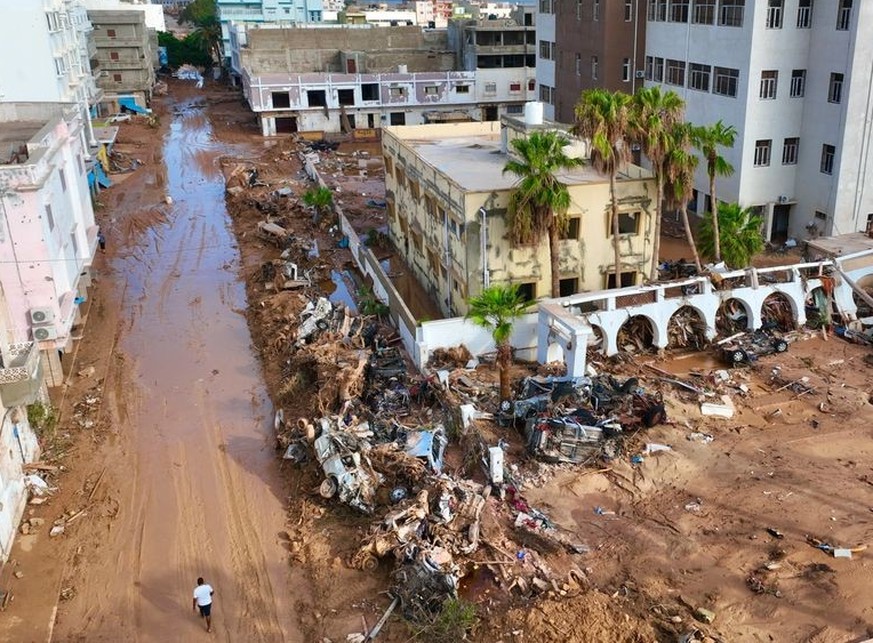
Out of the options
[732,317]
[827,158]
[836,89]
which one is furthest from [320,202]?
[836,89]

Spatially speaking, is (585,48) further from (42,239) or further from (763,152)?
(42,239)

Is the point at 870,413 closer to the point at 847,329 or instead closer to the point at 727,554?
the point at 847,329

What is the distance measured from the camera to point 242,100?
309 feet

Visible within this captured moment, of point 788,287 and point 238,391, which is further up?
point 788,287

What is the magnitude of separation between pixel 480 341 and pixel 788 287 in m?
11.5

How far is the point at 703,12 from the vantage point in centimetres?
3747

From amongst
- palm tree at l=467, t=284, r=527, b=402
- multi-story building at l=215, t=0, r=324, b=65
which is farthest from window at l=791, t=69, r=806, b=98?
multi-story building at l=215, t=0, r=324, b=65

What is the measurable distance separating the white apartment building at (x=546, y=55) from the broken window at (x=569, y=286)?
87.2 feet

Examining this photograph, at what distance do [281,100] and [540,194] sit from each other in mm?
50760

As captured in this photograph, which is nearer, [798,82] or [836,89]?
[836,89]

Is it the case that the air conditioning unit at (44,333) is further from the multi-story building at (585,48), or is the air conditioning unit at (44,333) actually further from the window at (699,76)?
the multi-story building at (585,48)

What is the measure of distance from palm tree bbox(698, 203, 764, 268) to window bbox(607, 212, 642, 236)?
3.38 meters

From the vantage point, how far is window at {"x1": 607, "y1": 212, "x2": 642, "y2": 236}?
28953 mm

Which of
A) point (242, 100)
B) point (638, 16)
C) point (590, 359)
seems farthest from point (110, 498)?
point (242, 100)
